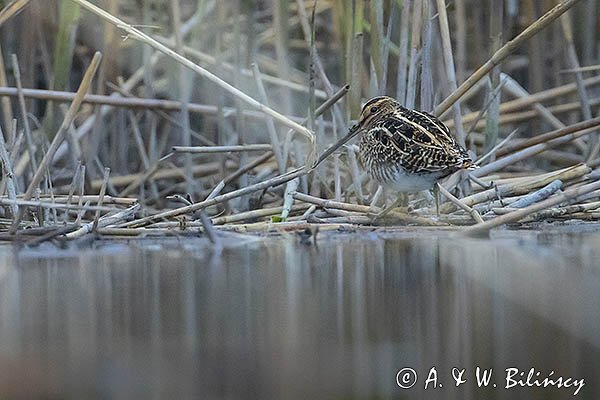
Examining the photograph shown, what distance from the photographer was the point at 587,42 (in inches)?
283

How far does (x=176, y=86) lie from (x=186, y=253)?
2.45 metres

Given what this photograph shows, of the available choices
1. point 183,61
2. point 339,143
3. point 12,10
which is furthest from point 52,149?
point 339,143

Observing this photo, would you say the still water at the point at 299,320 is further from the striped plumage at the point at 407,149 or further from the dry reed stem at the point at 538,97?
the dry reed stem at the point at 538,97

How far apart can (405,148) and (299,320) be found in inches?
92.1

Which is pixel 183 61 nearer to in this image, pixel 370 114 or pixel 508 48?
pixel 370 114

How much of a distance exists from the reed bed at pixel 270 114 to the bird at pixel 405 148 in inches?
4.8

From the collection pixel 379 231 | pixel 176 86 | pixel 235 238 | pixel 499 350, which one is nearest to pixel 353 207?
pixel 379 231

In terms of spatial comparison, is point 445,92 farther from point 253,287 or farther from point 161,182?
point 253,287

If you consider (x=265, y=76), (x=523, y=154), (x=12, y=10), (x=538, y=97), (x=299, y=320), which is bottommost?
(x=299, y=320)

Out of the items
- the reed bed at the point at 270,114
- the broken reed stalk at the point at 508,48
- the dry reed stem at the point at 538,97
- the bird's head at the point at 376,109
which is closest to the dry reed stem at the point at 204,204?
the reed bed at the point at 270,114

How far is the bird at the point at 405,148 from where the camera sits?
505cm

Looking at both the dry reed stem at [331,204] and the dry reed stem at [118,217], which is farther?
the dry reed stem at [331,204]

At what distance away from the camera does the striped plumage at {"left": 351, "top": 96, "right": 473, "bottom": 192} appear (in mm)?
5051

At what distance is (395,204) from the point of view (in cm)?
522
